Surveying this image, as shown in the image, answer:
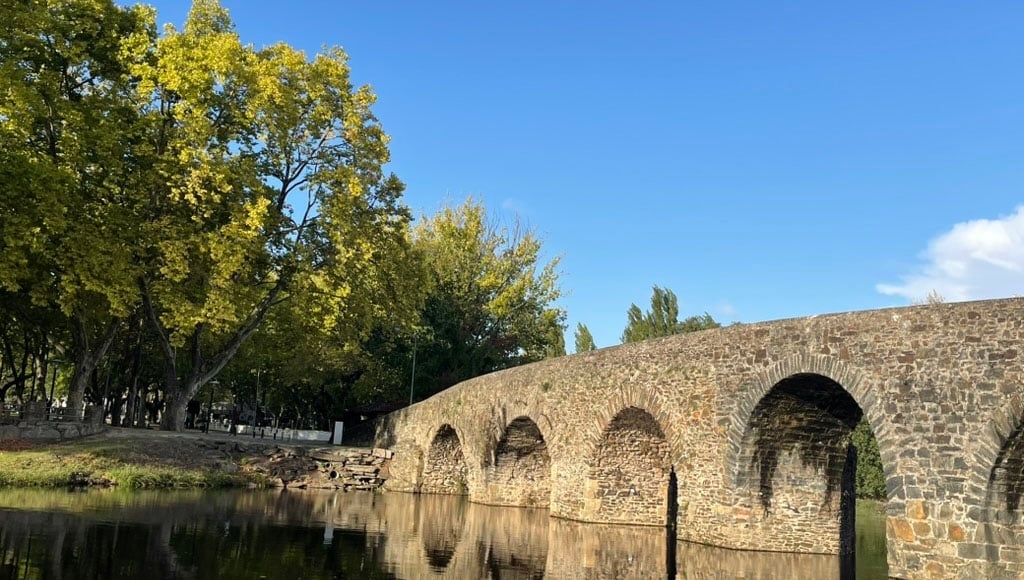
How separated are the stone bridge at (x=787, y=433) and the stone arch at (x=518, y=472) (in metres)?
0.05

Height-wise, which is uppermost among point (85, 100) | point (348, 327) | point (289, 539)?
point (85, 100)

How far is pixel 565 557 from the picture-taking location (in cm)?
1330

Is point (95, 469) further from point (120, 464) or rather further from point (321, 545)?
point (321, 545)

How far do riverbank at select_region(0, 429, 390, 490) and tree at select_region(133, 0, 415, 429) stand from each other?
103 inches

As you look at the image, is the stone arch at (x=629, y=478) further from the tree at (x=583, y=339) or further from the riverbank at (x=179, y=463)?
the tree at (x=583, y=339)

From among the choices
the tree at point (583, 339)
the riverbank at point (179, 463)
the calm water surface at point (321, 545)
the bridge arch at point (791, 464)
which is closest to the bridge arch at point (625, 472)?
the calm water surface at point (321, 545)

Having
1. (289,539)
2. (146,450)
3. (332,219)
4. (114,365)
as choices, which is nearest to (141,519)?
(289,539)

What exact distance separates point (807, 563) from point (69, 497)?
14.9m

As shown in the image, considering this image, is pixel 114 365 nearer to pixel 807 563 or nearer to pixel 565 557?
pixel 565 557

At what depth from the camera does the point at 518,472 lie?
75.8 ft

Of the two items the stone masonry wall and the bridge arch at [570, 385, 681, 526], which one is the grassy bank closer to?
the bridge arch at [570, 385, 681, 526]

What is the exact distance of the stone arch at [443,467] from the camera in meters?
26.6

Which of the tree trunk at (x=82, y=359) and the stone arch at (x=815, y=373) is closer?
the stone arch at (x=815, y=373)

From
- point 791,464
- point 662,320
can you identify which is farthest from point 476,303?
point 791,464
